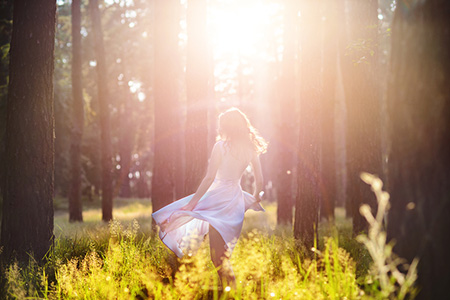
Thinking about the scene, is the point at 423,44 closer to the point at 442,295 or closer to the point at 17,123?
the point at 442,295

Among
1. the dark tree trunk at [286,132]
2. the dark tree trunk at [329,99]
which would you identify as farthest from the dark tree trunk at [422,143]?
the dark tree trunk at [286,132]

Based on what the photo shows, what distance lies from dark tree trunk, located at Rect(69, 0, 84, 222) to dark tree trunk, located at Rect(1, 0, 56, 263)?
36.1ft

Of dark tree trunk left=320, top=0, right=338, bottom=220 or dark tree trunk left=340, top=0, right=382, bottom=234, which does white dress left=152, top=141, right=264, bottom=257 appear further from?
dark tree trunk left=340, top=0, right=382, bottom=234

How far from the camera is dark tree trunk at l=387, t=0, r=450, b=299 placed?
9.34ft

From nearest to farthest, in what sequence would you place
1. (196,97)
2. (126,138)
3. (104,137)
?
(196,97)
(104,137)
(126,138)

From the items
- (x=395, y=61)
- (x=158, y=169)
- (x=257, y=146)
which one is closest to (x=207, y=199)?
(x=257, y=146)

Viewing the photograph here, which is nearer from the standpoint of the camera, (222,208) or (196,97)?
(222,208)

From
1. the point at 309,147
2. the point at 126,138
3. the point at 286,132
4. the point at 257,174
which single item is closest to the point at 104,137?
the point at 286,132

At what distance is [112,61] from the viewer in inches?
1109

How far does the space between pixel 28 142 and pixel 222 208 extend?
302cm

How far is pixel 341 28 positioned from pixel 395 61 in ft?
28.8

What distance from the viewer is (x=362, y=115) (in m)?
9.09

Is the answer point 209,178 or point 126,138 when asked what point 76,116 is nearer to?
point 209,178

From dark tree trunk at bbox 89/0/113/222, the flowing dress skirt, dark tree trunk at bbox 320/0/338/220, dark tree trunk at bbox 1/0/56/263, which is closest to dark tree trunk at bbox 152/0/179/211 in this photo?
dark tree trunk at bbox 320/0/338/220
